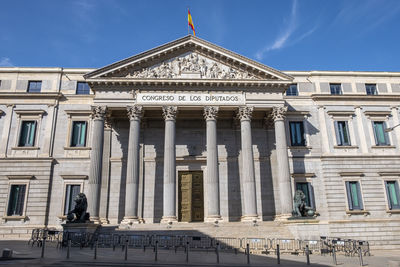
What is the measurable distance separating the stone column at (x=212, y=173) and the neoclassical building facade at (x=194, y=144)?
13 centimetres

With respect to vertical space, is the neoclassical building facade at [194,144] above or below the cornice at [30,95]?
below

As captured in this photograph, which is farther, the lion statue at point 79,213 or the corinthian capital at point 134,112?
the corinthian capital at point 134,112

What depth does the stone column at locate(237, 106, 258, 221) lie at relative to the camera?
26375 mm

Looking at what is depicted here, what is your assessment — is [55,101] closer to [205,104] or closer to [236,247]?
[205,104]

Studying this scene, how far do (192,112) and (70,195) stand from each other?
13847 millimetres

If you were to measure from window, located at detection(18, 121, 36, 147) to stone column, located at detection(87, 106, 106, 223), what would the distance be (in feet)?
25.1

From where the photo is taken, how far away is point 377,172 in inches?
1253

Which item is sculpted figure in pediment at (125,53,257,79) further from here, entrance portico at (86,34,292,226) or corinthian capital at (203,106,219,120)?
corinthian capital at (203,106,219,120)

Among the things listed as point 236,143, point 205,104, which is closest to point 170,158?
point 205,104

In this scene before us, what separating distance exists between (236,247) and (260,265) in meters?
5.94

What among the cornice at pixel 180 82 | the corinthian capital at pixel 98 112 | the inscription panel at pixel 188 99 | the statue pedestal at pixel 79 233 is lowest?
the statue pedestal at pixel 79 233

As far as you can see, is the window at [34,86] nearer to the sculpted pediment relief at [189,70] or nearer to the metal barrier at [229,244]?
the sculpted pediment relief at [189,70]

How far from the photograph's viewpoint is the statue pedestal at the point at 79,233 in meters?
20.7

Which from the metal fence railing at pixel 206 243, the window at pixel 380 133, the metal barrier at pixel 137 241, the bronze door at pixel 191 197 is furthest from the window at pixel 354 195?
the metal barrier at pixel 137 241
